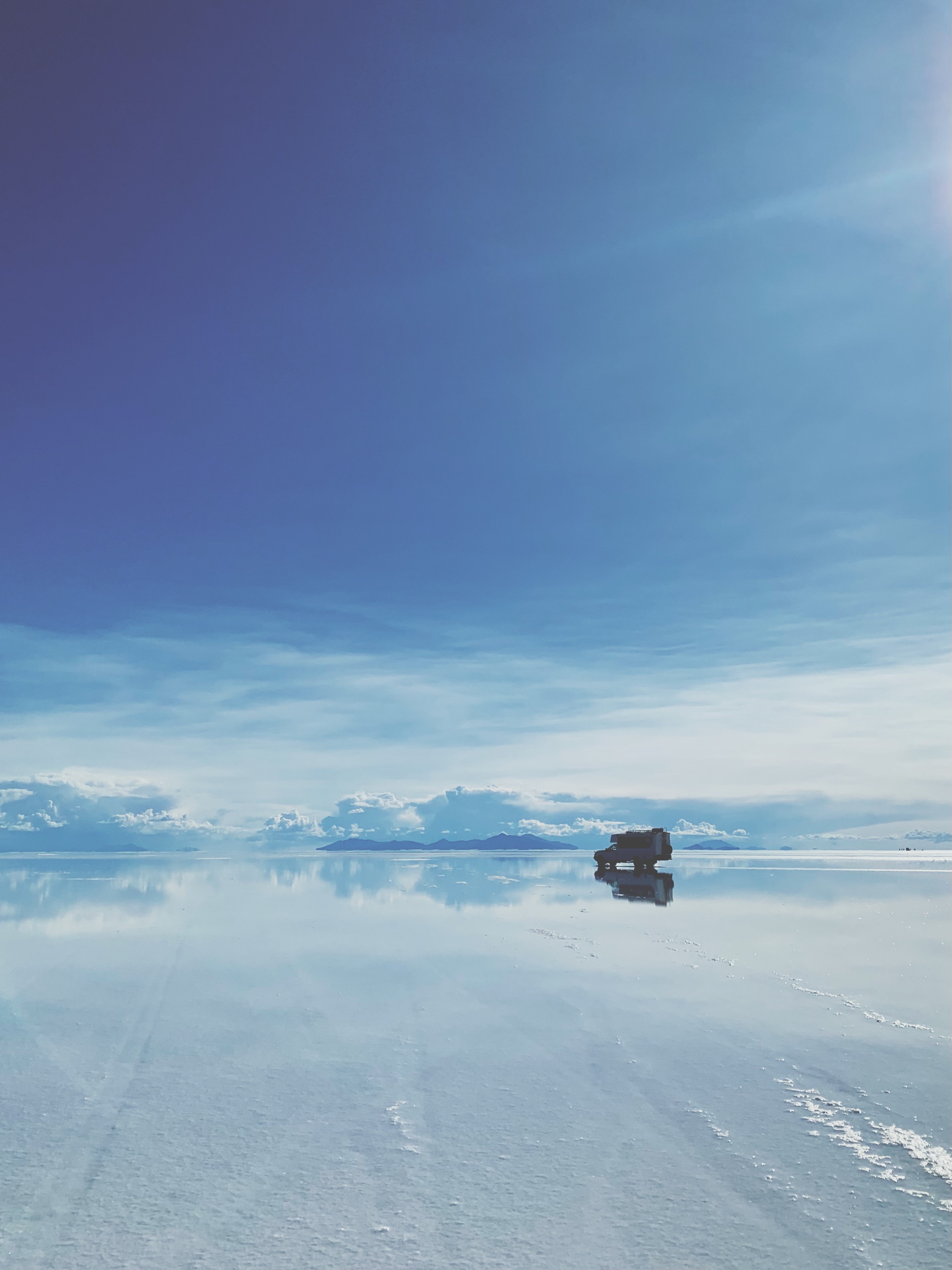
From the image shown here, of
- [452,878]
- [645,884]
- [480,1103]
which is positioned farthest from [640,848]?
[452,878]

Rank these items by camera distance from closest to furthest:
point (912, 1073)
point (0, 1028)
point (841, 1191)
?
1. point (841, 1191)
2. point (912, 1073)
3. point (0, 1028)

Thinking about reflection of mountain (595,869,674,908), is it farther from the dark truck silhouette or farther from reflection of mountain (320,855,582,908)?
reflection of mountain (320,855,582,908)

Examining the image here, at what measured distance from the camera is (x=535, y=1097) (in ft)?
34.4

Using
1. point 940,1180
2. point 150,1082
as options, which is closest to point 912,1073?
point 940,1180

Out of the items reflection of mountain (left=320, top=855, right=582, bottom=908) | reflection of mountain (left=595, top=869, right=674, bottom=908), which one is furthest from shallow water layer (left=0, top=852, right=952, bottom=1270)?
reflection of mountain (left=320, top=855, right=582, bottom=908)

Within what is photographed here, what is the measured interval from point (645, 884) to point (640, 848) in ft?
2.84

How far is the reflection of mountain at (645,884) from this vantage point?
45.7 ft

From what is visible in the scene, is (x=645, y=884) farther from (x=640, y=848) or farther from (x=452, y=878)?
(x=452, y=878)

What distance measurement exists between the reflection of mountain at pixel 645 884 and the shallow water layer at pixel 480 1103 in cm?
19

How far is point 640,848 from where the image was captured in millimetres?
14539

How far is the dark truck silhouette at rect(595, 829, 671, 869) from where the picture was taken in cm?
1392

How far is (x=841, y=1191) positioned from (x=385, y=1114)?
5.63m

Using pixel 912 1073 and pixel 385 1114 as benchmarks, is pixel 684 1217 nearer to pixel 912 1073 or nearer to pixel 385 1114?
pixel 385 1114

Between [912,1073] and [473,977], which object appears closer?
[912,1073]
